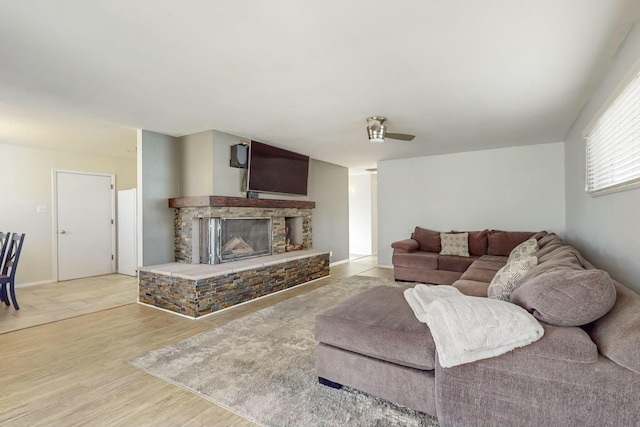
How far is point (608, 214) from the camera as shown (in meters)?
2.61

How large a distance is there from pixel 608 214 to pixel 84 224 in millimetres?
7640

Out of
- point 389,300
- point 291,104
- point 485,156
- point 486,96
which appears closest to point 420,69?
point 486,96

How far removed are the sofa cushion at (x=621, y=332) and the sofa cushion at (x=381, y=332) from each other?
28.6 inches

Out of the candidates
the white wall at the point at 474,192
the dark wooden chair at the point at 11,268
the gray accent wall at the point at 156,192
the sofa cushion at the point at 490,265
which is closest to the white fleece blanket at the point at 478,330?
the sofa cushion at the point at 490,265

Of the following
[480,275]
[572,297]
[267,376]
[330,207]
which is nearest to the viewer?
[572,297]

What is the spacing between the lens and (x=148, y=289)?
12.9 ft

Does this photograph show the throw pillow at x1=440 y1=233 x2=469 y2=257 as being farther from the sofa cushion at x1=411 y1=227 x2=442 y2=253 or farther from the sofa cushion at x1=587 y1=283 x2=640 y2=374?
the sofa cushion at x1=587 y1=283 x2=640 y2=374

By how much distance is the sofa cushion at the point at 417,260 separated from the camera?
498cm

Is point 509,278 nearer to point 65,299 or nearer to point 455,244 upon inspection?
point 455,244

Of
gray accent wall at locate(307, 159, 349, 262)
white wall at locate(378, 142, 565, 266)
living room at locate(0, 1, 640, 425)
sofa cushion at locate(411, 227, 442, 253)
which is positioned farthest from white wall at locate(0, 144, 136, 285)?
sofa cushion at locate(411, 227, 442, 253)

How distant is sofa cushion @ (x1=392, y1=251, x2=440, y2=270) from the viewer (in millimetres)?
4981

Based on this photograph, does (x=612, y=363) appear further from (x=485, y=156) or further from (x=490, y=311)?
(x=485, y=156)

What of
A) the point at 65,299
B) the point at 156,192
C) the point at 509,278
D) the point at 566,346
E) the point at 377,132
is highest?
the point at 377,132

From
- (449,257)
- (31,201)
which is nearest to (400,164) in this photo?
(449,257)
